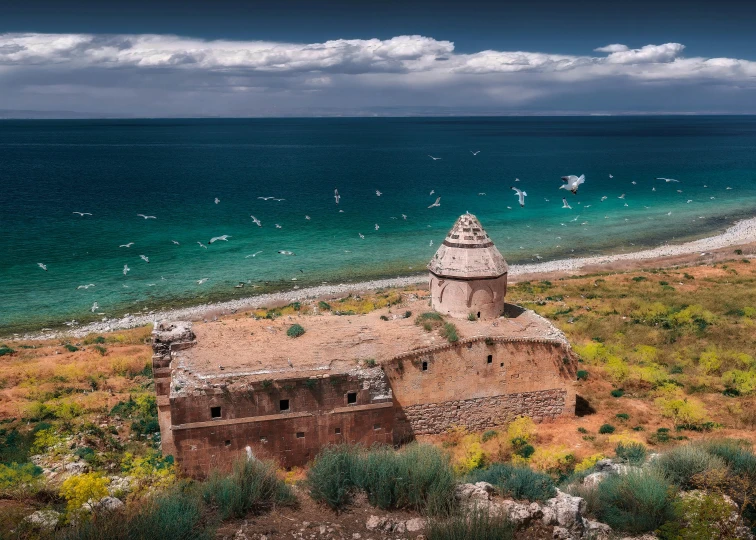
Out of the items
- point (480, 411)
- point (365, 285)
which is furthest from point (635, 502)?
point (365, 285)

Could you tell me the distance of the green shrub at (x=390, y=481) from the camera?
33.8 ft

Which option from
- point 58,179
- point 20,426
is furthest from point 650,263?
point 58,179

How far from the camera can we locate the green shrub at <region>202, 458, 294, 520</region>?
10.1m

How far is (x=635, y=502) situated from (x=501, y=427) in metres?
8.00

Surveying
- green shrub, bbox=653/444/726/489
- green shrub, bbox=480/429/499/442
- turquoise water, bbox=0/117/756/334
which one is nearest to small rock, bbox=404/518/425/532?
green shrub, bbox=653/444/726/489

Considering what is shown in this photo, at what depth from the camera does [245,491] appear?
1031cm

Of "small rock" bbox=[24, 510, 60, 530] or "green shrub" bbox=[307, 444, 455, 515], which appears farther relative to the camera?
"green shrub" bbox=[307, 444, 455, 515]

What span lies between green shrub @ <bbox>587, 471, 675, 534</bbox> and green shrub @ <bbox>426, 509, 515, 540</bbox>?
210cm

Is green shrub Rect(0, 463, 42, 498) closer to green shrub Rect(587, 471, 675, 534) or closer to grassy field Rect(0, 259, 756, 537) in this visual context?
grassy field Rect(0, 259, 756, 537)

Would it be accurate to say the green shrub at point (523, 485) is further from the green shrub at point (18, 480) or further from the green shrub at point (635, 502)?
the green shrub at point (18, 480)

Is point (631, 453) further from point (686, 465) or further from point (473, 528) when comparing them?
point (473, 528)

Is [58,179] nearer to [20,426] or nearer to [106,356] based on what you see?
[106,356]

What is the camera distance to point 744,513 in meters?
10.2

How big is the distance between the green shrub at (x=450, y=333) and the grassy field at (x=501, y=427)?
2.76 m
